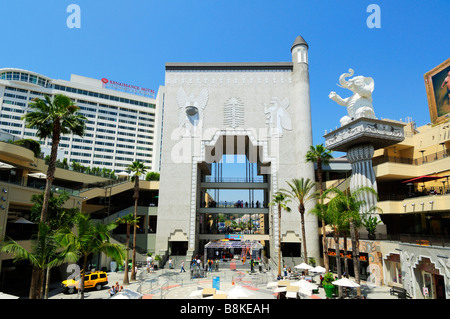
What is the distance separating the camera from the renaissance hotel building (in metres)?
97.2

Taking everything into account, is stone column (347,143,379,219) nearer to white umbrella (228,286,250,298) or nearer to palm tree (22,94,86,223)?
white umbrella (228,286,250,298)

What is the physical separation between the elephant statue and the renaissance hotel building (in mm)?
91789

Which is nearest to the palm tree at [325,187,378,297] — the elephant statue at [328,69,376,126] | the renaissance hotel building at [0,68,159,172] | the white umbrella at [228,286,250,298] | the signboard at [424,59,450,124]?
the white umbrella at [228,286,250,298]

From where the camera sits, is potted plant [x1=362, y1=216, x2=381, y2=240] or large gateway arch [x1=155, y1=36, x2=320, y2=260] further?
large gateway arch [x1=155, y1=36, x2=320, y2=260]

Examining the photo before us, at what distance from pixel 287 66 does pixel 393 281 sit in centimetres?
3350

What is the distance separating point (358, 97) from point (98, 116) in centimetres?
10022

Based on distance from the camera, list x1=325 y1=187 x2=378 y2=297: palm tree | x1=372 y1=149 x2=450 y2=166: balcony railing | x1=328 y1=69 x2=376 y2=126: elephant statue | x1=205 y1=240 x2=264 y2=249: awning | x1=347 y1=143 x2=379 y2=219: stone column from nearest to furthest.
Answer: x1=325 y1=187 x2=378 y2=297: palm tree
x1=372 y1=149 x2=450 y2=166: balcony railing
x1=347 y1=143 x2=379 y2=219: stone column
x1=328 y1=69 x2=376 y2=126: elephant statue
x1=205 y1=240 x2=264 y2=249: awning

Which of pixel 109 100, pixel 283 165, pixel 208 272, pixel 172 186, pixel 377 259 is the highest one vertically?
pixel 109 100

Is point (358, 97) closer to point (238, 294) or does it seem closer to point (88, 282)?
point (238, 294)

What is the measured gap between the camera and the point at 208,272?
37.0 metres

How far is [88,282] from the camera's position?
1045 inches

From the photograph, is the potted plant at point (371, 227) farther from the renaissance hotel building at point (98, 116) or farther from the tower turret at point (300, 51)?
the renaissance hotel building at point (98, 116)

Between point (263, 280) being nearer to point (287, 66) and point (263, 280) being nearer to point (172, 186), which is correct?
point (172, 186)
